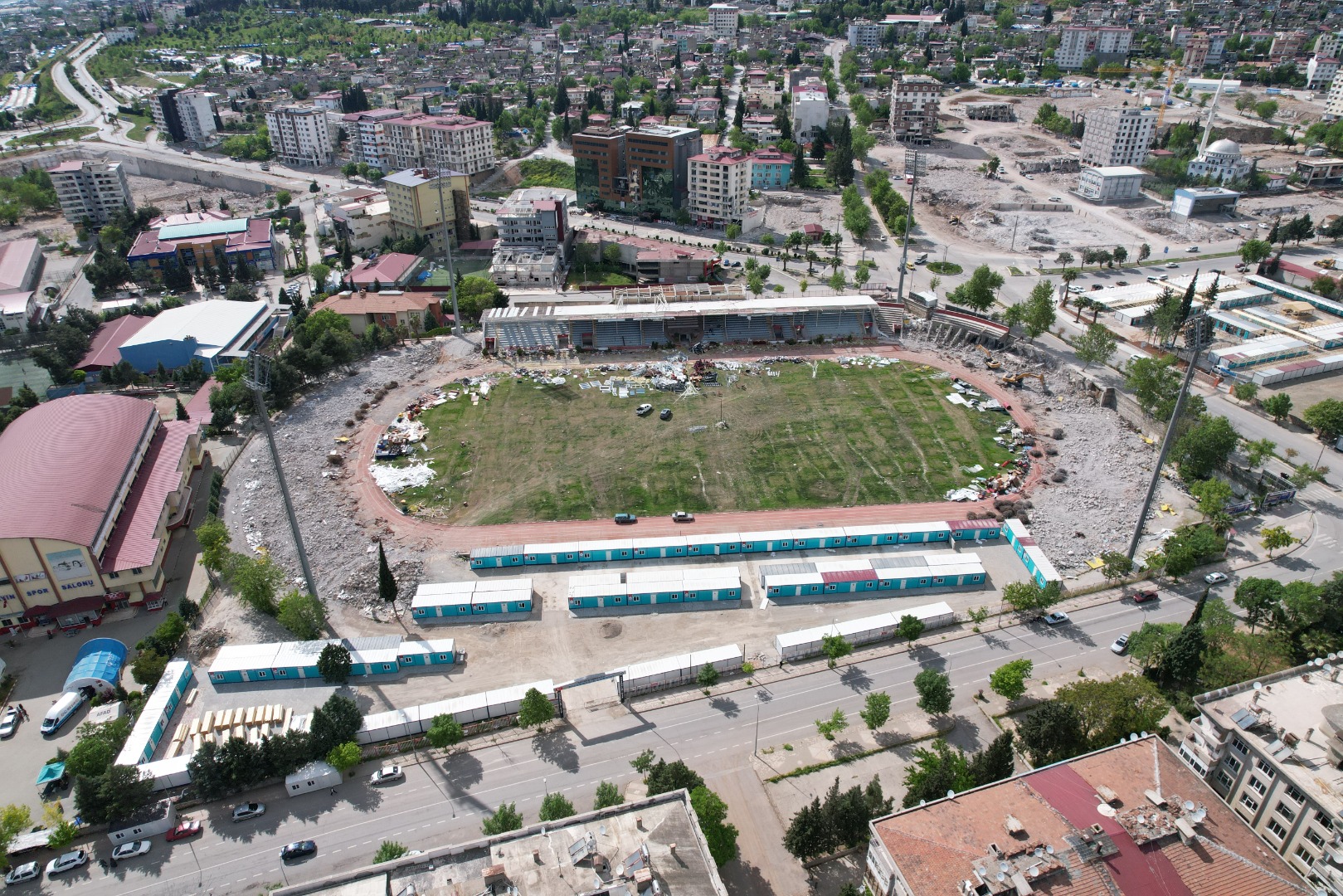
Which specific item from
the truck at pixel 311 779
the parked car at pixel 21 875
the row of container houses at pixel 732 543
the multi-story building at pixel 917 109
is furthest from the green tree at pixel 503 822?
the multi-story building at pixel 917 109

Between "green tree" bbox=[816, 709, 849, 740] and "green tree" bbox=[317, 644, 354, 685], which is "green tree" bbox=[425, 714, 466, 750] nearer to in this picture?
"green tree" bbox=[317, 644, 354, 685]

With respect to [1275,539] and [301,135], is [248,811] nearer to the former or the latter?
[1275,539]

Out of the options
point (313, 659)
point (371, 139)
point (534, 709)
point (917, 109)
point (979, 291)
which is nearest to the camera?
point (534, 709)

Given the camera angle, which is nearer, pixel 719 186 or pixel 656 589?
pixel 656 589

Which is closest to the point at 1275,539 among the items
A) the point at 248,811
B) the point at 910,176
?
the point at 248,811

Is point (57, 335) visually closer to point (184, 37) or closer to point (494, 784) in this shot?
point (494, 784)

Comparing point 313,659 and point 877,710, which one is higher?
point 877,710

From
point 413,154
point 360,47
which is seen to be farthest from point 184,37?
point 413,154
